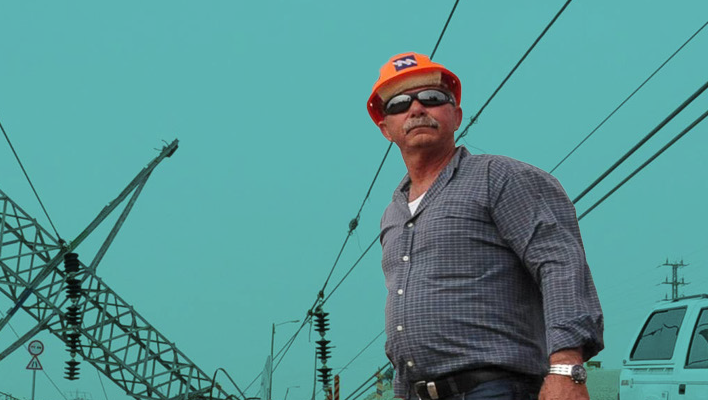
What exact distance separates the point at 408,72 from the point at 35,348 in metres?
24.1

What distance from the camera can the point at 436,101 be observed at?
11.4 ft

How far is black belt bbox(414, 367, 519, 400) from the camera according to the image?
3.12m

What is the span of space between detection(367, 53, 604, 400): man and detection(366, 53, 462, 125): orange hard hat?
0.26ft

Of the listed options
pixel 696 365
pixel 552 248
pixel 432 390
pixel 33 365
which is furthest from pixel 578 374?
pixel 33 365

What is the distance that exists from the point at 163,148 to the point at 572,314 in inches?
1038

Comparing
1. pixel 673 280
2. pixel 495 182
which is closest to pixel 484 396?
pixel 495 182

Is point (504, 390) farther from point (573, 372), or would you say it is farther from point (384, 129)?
point (384, 129)

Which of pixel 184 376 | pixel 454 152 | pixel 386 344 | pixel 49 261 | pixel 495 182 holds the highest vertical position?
pixel 49 261

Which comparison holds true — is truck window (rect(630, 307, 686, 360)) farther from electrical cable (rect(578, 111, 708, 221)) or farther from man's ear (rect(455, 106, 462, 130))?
man's ear (rect(455, 106, 462, 130))

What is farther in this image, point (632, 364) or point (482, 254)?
point (632, 364)

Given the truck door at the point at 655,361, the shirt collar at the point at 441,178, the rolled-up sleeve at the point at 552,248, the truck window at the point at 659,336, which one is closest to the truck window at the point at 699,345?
the truck door at the point at 655,361

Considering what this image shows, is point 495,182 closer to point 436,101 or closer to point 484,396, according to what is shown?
point 436,101

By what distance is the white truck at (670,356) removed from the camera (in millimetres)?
11141

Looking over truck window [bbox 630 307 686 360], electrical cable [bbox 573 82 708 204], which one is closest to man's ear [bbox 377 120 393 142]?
electrical cable [bbox 573 82 708 204]
